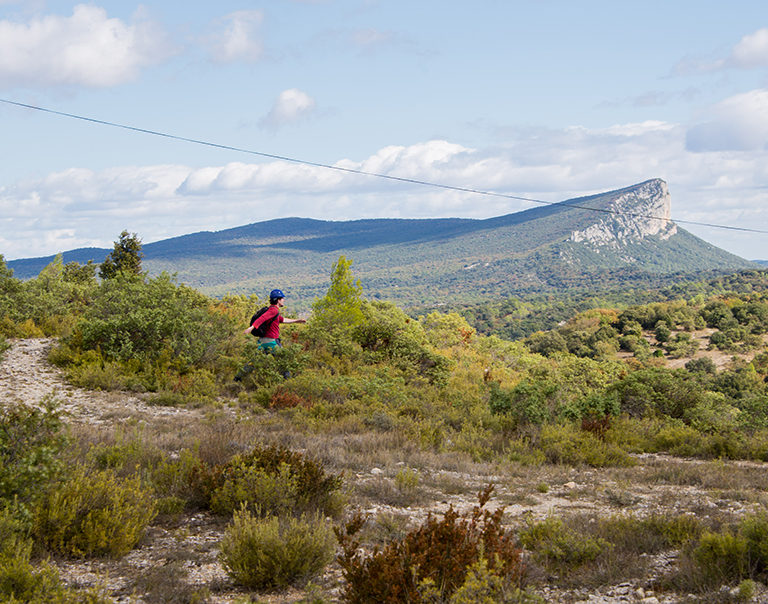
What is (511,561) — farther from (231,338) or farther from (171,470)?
(231,338)

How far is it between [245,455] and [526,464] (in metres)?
3.96

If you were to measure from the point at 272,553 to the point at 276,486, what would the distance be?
3.77ft

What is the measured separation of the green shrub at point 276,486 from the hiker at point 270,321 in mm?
6907

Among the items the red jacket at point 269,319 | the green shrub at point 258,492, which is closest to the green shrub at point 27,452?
the green shrub at point 258,492

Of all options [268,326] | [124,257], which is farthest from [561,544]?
[124,257]

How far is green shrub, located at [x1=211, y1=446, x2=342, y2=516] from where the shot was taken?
547cm

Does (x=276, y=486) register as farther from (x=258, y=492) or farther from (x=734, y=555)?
(x=734, y=555)

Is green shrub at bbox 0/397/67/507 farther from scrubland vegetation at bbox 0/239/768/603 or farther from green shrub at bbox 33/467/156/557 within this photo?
green shrub at bbox 33/467/156/557

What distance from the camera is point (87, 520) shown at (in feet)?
15.5

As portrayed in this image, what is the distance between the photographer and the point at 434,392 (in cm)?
1366

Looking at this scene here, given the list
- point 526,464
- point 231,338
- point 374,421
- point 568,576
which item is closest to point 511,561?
point 568,576

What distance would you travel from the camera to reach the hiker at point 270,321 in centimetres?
1297

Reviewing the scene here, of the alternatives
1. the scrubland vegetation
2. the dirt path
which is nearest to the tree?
the scrubland vegetation

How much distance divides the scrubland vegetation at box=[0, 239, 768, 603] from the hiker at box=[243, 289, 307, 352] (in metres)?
0.34
